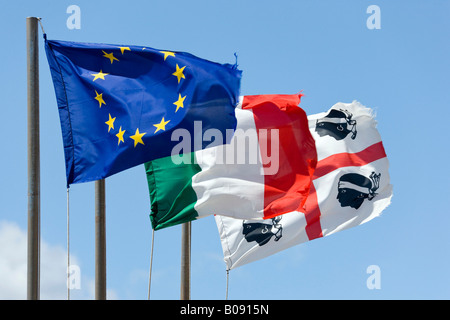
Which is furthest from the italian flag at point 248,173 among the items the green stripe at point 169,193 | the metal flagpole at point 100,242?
the metal flagpole at point 100,242

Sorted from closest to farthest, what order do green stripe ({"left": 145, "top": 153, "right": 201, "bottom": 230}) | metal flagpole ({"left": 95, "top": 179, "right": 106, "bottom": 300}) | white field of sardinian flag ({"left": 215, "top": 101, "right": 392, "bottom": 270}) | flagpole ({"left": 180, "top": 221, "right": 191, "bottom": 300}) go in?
metal flagpole ({"left": 95, "top": 179, "right": 106, "bottom": 300})
green stripe ({"left": 145, "top": 153, "right": 201, "bottom": 230})
white field of sardinian flag ({"left": 215, "top": 101, "right": 392, "bottom": 270})
flagpole ({"left": 180, "top": 221, "right": 191, "bottom": 300})

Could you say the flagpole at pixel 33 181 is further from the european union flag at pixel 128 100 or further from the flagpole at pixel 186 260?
the flagpole at pixel 186 260

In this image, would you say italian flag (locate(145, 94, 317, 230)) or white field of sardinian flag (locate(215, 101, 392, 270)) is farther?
white field of sardinian flag (locate(215, 101, 392, 270))

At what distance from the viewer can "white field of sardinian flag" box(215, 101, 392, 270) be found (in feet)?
69.3

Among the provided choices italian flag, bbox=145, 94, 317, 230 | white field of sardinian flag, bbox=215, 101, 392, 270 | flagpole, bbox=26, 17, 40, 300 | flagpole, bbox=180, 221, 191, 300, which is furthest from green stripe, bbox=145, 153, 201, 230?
flagpole, bbox=26, 17, 40, 300

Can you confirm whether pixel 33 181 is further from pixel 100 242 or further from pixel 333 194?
pixel 333 194

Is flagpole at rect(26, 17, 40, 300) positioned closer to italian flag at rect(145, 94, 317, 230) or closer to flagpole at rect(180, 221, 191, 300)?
italian flag at rect(145, 94, 317, 230)

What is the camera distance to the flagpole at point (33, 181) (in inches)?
511

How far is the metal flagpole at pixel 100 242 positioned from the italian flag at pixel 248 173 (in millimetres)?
1944

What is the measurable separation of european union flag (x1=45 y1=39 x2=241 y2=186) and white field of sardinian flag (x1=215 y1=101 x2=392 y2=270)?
203 inches

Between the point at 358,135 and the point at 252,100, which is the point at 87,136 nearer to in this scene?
the point at 252,100

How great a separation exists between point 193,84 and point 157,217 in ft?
9.57

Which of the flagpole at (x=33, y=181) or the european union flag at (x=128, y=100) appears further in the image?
the european union flag at (x=128, y=100)
